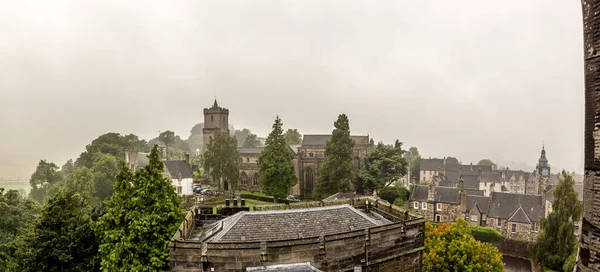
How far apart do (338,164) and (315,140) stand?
15.5m

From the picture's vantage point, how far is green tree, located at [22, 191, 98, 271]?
17688 mm

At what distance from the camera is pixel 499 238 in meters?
38.2

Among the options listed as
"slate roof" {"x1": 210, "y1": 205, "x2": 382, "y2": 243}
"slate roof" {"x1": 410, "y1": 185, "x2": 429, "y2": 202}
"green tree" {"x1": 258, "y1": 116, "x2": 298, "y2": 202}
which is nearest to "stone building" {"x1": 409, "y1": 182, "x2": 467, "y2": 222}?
"slate roof" {"x1": 410, "y1": 185, "x2": 429, "y2": 202}

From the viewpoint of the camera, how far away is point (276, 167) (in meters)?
45.5

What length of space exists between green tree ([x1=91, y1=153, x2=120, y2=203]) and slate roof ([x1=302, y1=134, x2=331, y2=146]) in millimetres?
36730

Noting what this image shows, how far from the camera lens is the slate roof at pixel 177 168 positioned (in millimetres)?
55225

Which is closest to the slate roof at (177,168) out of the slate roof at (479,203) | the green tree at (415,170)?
the slate roof at (479,203)

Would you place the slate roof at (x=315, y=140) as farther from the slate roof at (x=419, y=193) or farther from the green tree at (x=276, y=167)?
the slate roof at (x=419, y=193)

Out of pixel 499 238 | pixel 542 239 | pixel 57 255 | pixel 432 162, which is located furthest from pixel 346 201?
pixel 432 162

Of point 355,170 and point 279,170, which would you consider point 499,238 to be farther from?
point 279,170

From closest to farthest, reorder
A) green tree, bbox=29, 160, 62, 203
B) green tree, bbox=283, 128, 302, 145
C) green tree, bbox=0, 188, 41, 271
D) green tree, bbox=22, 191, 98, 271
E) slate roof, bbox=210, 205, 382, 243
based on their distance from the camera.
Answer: slate roof, bbox=210, 205, 382, 243 < green tree, bbox=22, 191, 98, 271 < green tree, bbox=0, 188, 41, 271 < green tree, bbox=29, 160, 62, 203 < green tree, bbox=283, 128, 302, 145

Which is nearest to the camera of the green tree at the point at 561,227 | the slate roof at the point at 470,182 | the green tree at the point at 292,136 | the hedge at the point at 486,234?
the green tree at the point at 561,227

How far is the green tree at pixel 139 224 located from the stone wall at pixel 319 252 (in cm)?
546

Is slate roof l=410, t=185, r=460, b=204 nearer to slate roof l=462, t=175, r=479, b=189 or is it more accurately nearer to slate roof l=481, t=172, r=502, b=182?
slate roof l=462, t=175, r=479, b=189
